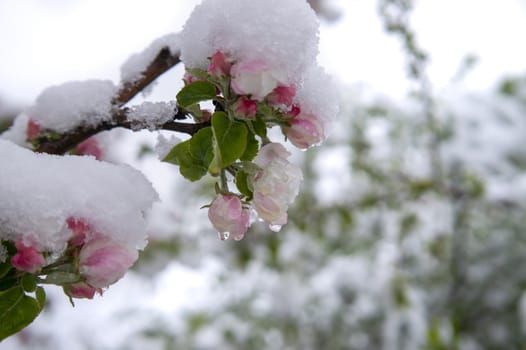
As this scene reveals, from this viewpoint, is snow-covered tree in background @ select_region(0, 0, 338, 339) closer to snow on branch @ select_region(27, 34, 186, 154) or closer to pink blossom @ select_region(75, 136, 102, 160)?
snow on branch @ select_region(27, 34, 186, 154)

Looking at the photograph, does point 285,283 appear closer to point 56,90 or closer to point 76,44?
point 76,44

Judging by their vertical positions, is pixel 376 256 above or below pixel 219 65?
below

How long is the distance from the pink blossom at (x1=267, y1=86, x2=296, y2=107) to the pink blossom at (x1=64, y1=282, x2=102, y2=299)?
18 centimetres

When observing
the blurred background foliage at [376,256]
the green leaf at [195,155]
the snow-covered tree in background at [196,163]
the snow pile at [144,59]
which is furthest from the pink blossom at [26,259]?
the blurred background foliage at [376,256]

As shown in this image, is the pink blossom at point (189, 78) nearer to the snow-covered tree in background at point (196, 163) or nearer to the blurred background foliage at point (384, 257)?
the snow-covered tree in background at point (196, 163)

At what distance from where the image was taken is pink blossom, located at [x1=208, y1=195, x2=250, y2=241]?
0.41 metres

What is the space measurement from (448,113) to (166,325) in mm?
1537

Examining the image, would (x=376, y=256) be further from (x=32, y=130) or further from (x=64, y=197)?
(x=64, y=197)

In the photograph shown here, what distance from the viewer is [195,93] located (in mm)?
400

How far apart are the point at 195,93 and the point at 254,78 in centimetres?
6

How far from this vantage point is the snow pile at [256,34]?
38 centimetres

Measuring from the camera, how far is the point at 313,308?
2.24 m

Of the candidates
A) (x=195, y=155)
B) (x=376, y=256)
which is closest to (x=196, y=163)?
(x=195, y=155)

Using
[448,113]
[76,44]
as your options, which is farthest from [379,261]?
[76,44]
